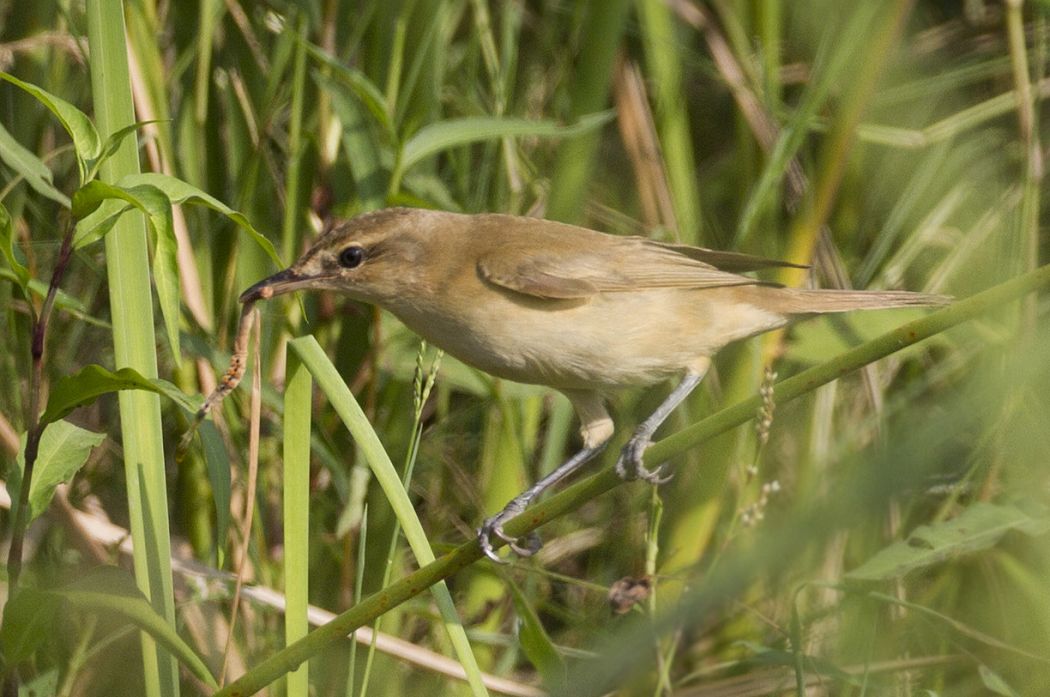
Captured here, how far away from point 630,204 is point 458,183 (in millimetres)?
1043

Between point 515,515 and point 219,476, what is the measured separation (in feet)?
2.09

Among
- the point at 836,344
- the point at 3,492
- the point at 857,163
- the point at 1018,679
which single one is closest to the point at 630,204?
the point at 857,163

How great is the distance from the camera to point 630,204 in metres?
4.53

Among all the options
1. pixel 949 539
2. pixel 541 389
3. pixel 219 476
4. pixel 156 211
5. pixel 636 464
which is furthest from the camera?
pixel 541 389

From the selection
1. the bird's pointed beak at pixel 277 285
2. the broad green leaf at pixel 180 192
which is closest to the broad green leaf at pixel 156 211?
the broad green leaf at pixel 180 192

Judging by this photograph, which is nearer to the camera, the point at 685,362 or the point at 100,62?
the point at 100,62

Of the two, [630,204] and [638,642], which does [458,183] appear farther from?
[638,642]

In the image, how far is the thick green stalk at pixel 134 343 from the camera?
2.11m

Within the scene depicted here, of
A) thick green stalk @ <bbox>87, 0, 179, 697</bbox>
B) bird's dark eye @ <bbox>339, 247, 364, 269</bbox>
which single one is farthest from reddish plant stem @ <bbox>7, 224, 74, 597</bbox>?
bird's dark eye @ <bbox>339, 247, 364, 269</bbox>

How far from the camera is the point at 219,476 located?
6.68 ft

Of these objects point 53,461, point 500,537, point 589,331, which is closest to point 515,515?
point 500,537

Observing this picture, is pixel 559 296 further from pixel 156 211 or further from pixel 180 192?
pixel 156 211

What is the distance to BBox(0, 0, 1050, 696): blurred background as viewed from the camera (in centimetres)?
303

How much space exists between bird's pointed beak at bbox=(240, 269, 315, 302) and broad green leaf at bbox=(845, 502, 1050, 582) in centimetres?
131
